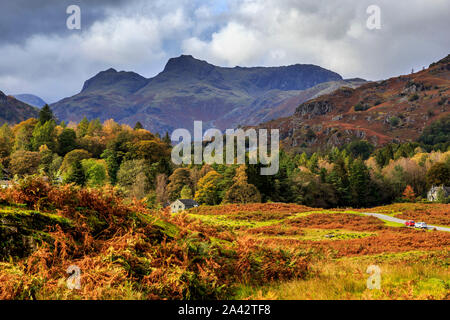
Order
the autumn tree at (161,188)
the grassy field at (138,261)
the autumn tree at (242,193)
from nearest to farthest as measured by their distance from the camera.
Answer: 1. the grassy field at (138,261)
2. the autumn tree at (242,193)
3. the autumn tree at (161,188)

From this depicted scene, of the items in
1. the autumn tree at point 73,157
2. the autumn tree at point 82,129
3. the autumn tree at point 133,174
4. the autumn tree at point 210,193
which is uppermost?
the autumn tree at point 82,129

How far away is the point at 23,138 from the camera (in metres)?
92.8

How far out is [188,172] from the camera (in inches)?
3469

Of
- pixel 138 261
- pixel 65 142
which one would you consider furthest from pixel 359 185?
pixel 138 261

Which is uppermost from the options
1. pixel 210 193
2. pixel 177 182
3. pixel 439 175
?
pixel 439 175

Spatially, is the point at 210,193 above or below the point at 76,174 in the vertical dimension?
below

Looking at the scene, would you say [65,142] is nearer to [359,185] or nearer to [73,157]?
[73,157]

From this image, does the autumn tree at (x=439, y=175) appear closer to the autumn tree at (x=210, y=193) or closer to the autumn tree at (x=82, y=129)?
the autumn tree at (x=210, y=193)

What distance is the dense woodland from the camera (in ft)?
244

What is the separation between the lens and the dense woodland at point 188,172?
74.4 meters

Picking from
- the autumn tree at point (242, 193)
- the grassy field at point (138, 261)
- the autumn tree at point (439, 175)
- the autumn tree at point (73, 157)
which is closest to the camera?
the grassy field at point (138, 261)

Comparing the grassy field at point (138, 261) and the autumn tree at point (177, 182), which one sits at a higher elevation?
the grassy field at point (138, 261)

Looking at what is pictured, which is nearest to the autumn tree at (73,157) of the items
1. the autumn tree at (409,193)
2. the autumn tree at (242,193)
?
the autumn tree at (242,193)

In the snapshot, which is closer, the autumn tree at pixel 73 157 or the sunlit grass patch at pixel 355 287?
the sunlit grass patch at pixel 355 287
